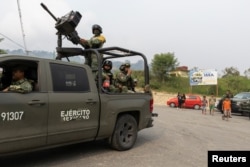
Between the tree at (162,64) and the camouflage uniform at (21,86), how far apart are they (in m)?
55.5

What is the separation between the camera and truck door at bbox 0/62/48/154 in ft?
17.4

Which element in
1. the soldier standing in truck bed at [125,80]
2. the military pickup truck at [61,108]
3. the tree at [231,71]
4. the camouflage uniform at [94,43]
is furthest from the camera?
the tree at [231,71]

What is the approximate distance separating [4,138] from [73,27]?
12.1ft

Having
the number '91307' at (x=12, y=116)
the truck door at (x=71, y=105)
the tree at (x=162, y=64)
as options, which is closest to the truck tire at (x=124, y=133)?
the truck door at (x=71, y=105)

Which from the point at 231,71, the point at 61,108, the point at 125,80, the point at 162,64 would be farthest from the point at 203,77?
the point at 231,71

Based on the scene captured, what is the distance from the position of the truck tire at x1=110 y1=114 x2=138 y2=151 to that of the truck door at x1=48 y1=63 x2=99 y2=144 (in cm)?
75

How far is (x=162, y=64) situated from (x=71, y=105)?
184ft

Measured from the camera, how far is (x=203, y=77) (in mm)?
39781

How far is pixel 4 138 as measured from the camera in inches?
209

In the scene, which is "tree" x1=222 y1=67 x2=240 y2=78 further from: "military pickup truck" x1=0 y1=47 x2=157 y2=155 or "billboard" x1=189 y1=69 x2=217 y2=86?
"military pickup truck" x1=0 y1=47 x2=157 y2=155

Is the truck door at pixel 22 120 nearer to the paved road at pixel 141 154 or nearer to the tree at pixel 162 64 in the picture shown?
the paved road at pixel 141 154

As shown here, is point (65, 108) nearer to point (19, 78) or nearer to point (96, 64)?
point (19, 78)

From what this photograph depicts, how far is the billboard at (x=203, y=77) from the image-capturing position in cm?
3909

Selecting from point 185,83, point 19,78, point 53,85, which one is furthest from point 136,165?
point 185,83
